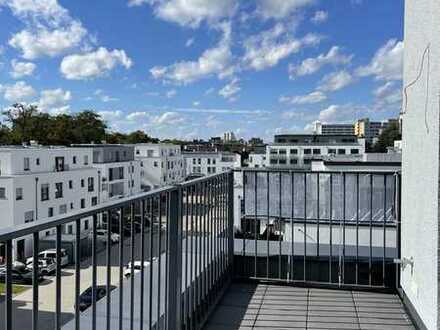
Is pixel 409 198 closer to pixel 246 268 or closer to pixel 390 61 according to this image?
pixel 246 268

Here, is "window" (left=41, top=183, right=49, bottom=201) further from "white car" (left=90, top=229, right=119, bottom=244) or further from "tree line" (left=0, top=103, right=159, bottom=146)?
"white car" (left=90, top=229, right=119, bottom=244)

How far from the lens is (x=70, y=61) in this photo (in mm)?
50812

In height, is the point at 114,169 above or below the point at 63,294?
below

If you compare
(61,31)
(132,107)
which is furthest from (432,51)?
(132,107)

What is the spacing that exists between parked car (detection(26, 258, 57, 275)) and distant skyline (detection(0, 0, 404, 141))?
4.72m

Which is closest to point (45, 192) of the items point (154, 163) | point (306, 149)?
point (154, 163)

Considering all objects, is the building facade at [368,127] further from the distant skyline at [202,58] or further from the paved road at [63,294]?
the paved road at [63,294]

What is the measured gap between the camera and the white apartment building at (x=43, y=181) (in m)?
27.5

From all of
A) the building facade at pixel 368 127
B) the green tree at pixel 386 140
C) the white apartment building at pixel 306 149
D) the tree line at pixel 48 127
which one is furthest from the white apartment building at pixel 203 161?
the building facade at pixel 368 127

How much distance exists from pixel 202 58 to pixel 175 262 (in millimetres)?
30667

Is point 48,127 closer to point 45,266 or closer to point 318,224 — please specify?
point 318,224

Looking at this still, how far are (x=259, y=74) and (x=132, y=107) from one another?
2691cm

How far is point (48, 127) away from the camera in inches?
2044

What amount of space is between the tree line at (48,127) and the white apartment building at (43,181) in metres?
15.4
